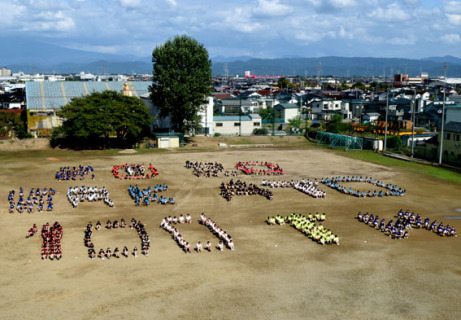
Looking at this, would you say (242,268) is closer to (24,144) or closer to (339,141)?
(339,141)

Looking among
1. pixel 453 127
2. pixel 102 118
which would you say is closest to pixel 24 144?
pixel 102 118

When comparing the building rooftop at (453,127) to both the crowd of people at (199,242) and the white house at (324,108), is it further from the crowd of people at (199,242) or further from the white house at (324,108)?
the white house at (324,108)

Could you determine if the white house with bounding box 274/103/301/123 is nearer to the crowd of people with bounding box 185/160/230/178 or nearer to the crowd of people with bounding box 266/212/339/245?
the crowd of people with bounding box 185/160/230/178

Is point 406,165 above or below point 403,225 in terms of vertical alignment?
above

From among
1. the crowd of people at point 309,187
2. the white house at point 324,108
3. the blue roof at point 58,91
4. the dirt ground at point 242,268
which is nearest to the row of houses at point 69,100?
the blue roof at point 58,91

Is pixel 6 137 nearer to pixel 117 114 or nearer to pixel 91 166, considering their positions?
pixel 117 114

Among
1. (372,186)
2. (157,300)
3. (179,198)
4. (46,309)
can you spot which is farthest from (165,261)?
(372,186)
